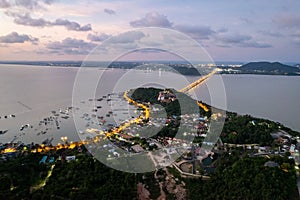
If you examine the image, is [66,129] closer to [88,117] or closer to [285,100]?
[88,117]

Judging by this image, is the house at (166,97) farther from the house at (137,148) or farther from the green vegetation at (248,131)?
the house at (137,148)

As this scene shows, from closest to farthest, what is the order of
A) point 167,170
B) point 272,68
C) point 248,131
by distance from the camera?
point 167,170 → point 248,131 → point 272,68

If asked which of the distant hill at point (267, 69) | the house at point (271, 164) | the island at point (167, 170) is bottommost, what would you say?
the island at point (167, 170)

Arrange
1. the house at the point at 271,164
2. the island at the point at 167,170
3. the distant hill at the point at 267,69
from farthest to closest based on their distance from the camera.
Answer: the distant hill at the point at 267,69 < the house at the point at 271,164 < the island at the point at 167,170

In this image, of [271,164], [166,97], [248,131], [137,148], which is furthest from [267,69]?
[271,164]

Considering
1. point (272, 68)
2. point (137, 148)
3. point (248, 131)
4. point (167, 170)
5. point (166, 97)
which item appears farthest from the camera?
point (272, 68)

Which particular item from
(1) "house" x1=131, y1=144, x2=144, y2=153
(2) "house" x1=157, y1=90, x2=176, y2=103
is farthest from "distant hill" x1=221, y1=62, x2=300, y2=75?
(1) "house" x1=131, y1=144, x2=144, y2=153

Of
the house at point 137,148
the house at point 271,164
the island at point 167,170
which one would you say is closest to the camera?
the island at point 167,170

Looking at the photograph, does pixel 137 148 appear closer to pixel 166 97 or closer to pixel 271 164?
pixel 271 164

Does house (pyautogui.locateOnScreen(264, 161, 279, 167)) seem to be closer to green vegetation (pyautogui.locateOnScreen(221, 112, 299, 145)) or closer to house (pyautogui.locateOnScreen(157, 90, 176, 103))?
green vegetation (pyautogui.locateOnScreen(221, 112, 299, 145))

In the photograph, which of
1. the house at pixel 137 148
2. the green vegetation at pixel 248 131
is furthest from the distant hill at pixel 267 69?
the house at pixel 137 148

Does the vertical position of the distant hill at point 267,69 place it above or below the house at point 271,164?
above

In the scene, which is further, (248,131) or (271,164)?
(248,131)
